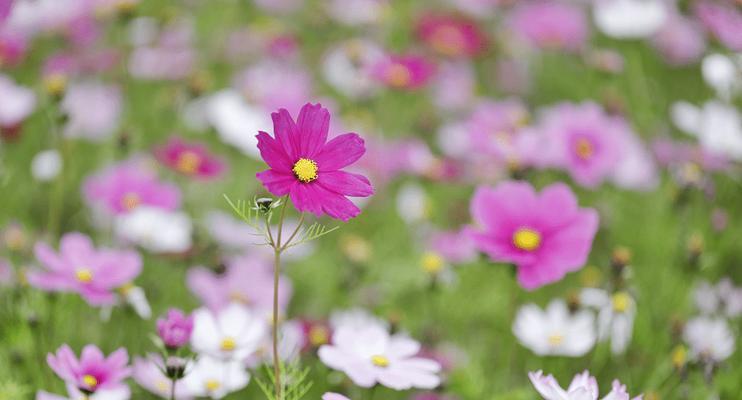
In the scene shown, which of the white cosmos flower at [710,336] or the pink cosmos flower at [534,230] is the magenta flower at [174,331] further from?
the white cosmos flower at [710,336]

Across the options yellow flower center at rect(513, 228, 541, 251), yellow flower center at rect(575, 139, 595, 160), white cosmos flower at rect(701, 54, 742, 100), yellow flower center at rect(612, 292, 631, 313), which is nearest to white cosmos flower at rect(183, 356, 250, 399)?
yellow flower center at rect(513, 228, 541, 251)

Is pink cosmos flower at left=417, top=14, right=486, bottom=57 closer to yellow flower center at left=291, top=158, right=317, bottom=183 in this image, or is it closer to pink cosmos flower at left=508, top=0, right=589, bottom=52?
Result: pink cosmos flower at left=508, top=0, right=589, bottom=52

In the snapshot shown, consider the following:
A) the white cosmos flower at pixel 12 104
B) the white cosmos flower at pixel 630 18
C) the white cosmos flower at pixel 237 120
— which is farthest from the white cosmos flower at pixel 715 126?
the white cosmos flower at pixel 12 104

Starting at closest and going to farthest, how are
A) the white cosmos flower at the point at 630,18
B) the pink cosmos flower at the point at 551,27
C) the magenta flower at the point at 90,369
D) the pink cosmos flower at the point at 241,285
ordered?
the magenta flower at the point at 90,369 → the pink cosmos flower at the point at 241,285 → the white cosmos flower at the point at 630,18 → the pink cosmos flower at the point at 551,27

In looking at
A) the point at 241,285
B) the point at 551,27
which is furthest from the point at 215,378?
the point at 551,27

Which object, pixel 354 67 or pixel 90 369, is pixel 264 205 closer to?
pixel 90 369

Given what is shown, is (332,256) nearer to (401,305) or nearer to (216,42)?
(401,305)
